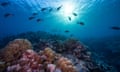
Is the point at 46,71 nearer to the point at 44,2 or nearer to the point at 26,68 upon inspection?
the point at 26,68

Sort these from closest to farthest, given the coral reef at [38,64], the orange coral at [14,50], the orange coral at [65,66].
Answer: the coral reef at [38,64] → the orange coral at [65,66] → the orange coral at [14,50]

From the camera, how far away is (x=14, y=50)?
560cm

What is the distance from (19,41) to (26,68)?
182 centimetres

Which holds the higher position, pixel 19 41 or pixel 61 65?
pixel 19 41

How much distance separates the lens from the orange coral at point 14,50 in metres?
5.38

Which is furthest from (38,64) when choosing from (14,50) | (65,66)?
(14,50)

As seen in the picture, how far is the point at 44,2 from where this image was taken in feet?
88.8

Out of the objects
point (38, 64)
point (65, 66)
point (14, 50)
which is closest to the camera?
point (38, 64)

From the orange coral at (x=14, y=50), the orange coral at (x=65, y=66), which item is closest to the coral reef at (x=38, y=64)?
the orange coral at (x=65, y=66)

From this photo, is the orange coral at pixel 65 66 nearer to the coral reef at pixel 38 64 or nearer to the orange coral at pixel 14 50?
the coral reef at pixel 38 64

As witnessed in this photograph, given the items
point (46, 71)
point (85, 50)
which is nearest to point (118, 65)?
point (85, 50)

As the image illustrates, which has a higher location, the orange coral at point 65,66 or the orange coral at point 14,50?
the orange coral at point 14,50

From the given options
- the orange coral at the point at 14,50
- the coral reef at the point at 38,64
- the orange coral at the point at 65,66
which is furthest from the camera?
the orange coral at the point at 14,50

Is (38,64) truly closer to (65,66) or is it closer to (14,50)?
(65,66)
